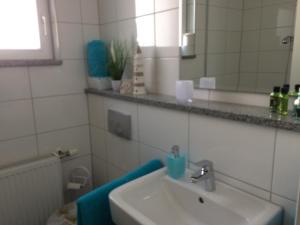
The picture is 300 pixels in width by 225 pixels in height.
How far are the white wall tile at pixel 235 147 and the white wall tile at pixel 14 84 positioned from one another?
110cm

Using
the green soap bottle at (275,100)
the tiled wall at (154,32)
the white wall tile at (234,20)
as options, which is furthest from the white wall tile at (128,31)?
the green soap bottle at (275,100)

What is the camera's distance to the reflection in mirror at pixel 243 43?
98 cm

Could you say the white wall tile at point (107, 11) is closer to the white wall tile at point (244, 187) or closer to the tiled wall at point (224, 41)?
the tiled wall at point (224, 41)

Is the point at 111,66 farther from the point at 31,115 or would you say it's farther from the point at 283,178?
the point at 283,178

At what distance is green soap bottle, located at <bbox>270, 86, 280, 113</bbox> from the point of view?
915mm

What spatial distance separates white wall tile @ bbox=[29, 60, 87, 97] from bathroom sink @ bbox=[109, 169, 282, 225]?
38.2 inches

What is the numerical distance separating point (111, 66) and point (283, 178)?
115 cm

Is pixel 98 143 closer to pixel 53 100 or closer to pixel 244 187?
pixel 53 100

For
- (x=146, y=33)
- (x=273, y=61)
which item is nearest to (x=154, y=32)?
(x=146, y=33)

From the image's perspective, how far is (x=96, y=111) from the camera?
1.83 metres

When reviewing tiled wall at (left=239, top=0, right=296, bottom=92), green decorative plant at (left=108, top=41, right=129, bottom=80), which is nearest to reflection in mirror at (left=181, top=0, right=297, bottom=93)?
tiled wall at (left=239, top=0, right=296, bottom=92)

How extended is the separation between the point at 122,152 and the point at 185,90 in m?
0.66

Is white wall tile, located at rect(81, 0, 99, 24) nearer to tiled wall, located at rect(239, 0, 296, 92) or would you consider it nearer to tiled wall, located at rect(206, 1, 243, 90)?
tiled wall, located at rect(206, 1, 243, 90)

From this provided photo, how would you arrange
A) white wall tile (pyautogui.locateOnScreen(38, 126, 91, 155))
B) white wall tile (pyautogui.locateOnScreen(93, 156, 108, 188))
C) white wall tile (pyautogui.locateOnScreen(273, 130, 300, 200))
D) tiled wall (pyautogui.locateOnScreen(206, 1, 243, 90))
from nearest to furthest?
white wall tile (pyautogui.locateOnScreen(273, 130, 300, 200)), tiled wall (pyautogui.locateOnScreen(206, 1, 243, 90)), white wall tile (pyautogui.locateOnScreen(38, 126, 91, 155)), white wall tile (pyautogui.locateOnScreen(93, 156, 108, 188))
